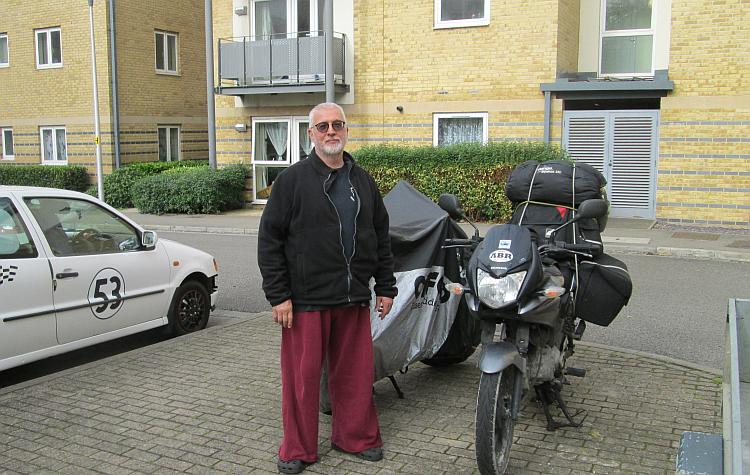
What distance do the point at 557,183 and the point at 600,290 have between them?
767 millimetres

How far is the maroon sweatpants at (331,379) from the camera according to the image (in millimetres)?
4234

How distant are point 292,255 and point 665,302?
20.0 ft

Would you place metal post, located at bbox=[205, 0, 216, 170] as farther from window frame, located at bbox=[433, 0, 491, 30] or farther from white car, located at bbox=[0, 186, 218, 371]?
white car, located at bbox=[0, 186, 218, 371]

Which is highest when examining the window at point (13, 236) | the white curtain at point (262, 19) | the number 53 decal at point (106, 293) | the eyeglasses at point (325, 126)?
the white curtain at point (262, 19)

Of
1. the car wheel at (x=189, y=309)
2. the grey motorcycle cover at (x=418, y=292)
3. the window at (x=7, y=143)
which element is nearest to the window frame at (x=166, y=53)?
the window at (x=7, y=143)

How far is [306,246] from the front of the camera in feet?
13.6

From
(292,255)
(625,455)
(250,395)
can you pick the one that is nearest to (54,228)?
(250,395)

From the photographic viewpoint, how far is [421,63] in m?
18.6

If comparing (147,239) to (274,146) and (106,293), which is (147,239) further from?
(274,146)

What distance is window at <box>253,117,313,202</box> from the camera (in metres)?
20.9

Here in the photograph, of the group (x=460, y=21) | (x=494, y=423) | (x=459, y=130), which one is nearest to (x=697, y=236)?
(x=459, y=130)

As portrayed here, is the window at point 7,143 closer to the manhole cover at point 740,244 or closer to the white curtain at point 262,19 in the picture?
the white curtain at point 262,19

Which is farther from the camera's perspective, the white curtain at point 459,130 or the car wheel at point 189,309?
the white curtain at point 459,130

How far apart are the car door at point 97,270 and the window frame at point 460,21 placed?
12.6 meters
